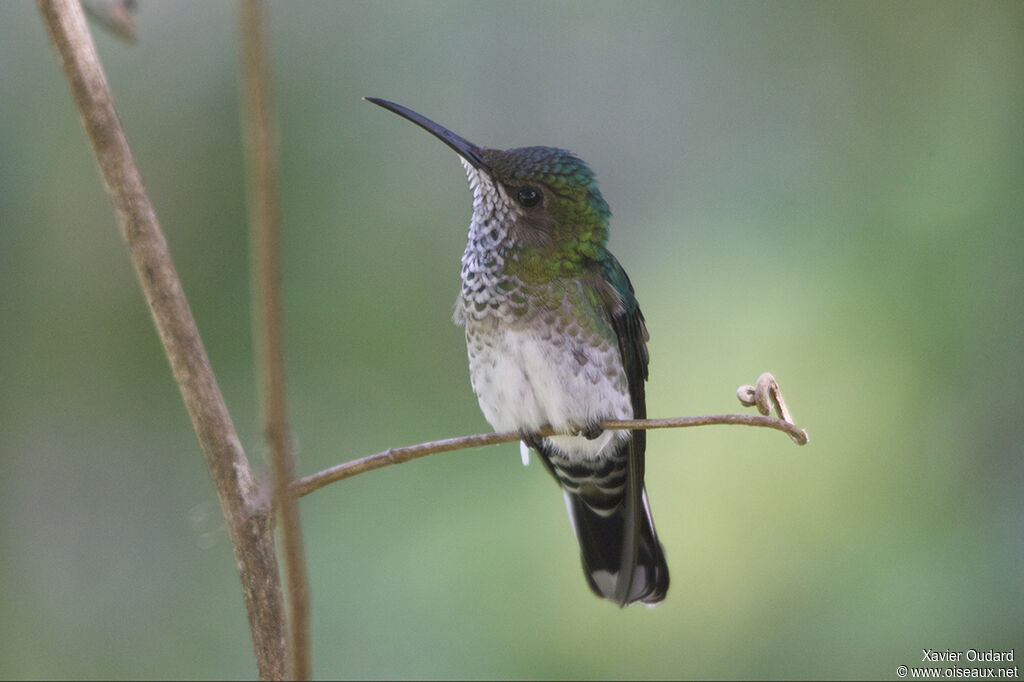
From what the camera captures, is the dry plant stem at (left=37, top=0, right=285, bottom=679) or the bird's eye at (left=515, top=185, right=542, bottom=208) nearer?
the dry plant stem at (left=37, top=0, right=285, bottom=679)

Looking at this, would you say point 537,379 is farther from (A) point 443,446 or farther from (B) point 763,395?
(A) point 443,446

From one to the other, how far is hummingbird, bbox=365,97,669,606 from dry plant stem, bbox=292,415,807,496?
0.90 m

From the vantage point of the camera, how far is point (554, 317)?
2102mm

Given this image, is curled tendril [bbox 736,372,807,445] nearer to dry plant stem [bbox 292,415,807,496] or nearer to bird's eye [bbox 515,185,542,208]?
dry plant stem [bbox 292,415,807,496]

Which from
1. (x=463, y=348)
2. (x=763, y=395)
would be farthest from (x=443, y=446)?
(x=463, y=348)

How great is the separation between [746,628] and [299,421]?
1.55 m

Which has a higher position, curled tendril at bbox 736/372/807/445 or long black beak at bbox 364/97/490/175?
long black beak at bbox 364/97/490/175

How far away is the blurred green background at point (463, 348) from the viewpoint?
307 centimetres

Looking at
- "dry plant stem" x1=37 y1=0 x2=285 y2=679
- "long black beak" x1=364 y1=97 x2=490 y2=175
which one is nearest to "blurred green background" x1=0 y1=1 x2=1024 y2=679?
"long black beak" x1=364 y1=97 x2=490 y2=175

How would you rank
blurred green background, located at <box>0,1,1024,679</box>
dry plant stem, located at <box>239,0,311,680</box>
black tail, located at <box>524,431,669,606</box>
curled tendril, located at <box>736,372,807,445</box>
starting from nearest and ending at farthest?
dry plant stem, located at <box>239,0,311,680</box> → curled tendril, located at <box>736,372,807,445</box> → black tail, located at <box>524,431,669,606</box> → blurred green background, located at <box>0,1,1024,679</box>

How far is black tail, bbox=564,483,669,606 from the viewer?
225 cm

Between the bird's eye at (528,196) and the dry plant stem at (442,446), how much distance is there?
1035mm

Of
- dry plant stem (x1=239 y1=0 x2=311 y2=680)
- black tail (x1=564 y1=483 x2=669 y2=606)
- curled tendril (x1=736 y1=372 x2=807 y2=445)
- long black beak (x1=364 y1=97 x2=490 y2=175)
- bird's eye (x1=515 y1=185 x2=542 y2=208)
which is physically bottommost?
black tail (x1=564 y1=483 x2=669 y2=606)

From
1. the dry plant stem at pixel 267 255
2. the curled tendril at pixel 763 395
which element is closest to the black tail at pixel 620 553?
the curled tendril at pixel 763 395
